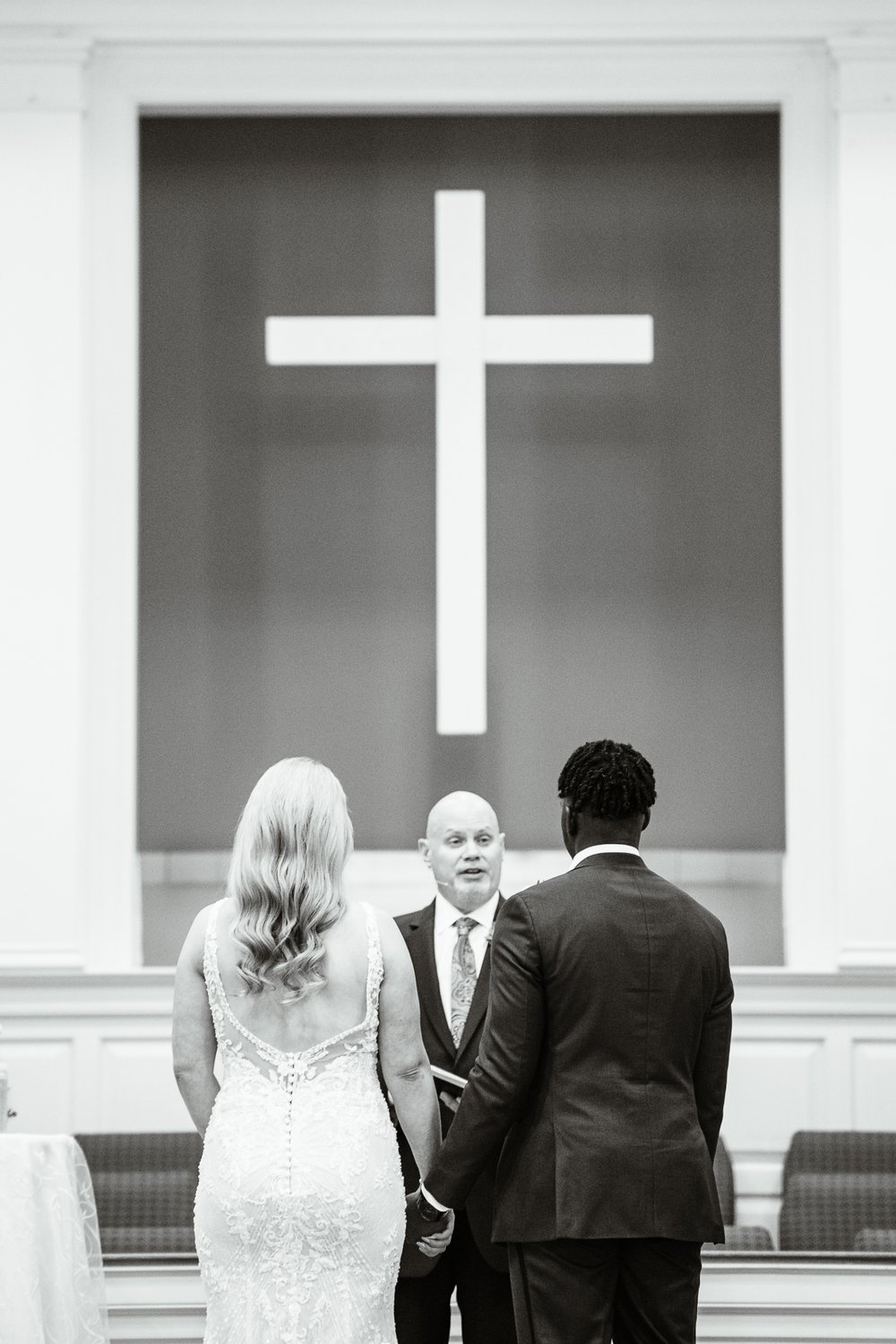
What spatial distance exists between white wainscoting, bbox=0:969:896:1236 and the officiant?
2357 millimetres

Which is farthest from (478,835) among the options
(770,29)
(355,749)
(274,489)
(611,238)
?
(770,29)

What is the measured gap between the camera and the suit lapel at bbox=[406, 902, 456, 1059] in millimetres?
3543

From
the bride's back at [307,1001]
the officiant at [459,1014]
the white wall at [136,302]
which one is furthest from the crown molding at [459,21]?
the bride's back at [307,1001]

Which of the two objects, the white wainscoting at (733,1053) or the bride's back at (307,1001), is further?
the white wainscoting at (733,1053)

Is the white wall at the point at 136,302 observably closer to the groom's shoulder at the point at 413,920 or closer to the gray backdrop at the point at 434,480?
the gray backdrop at the point at 434,480

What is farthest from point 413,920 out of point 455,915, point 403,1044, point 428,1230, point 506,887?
point 506,887

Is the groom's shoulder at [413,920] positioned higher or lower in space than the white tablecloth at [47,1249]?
higher

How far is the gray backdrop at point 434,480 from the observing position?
6297mm

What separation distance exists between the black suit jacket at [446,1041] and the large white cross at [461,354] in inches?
91.2

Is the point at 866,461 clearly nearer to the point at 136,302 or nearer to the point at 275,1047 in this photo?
the point at 136,302

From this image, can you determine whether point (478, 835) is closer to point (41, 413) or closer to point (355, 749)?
point (355, 749)

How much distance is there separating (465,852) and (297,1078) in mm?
1175

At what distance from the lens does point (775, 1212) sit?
5773 mm

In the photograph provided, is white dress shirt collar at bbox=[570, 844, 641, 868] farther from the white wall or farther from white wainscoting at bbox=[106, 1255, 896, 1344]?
the white wall
